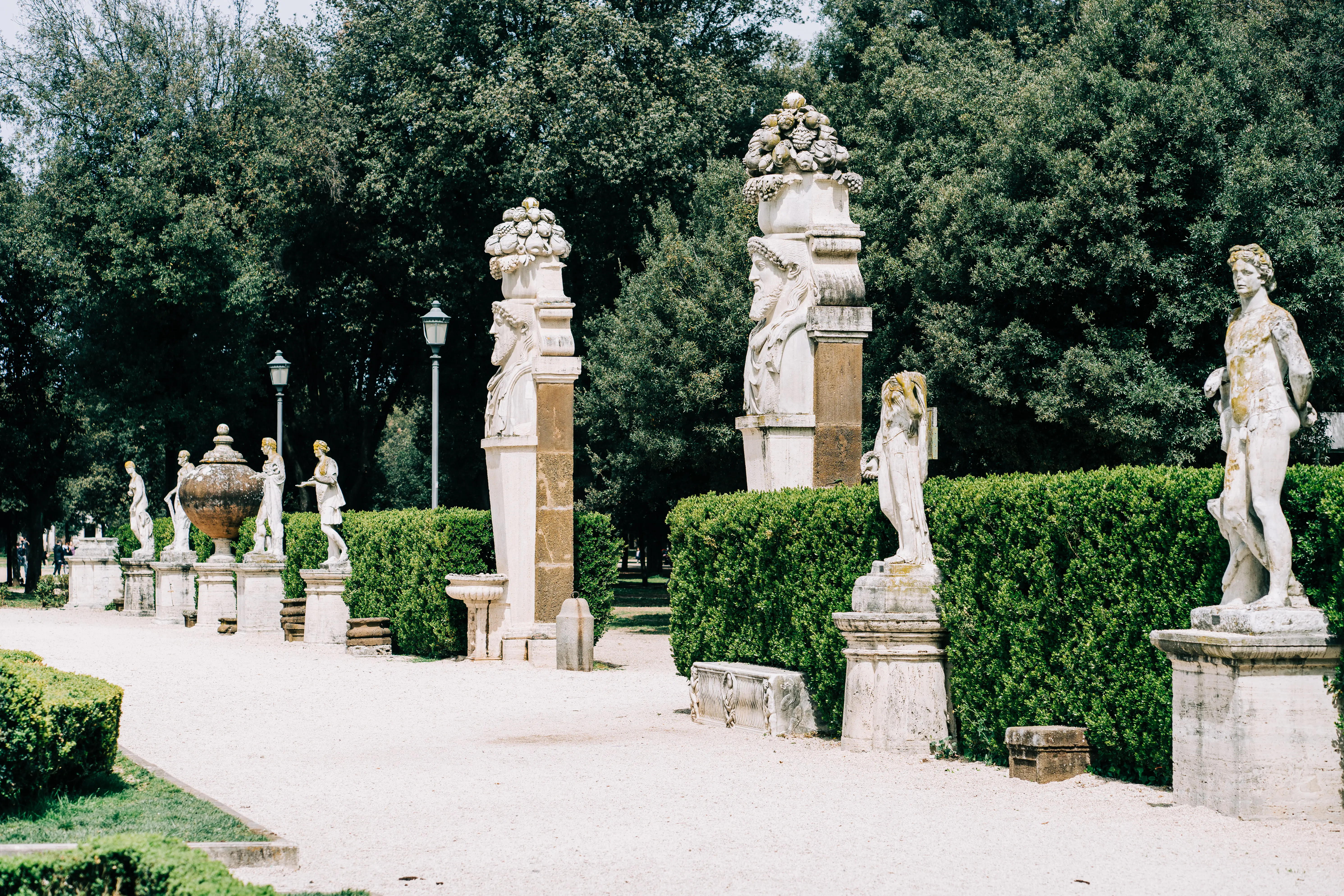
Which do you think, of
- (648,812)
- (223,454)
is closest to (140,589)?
(223,454)

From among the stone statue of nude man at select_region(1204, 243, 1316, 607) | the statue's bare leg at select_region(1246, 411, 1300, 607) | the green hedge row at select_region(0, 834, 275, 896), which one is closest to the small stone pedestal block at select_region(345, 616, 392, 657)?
the stone statue of nude man at select_region(1204, 243, 1316, 607)

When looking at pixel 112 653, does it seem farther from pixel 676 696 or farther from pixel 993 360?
pixel 993 360

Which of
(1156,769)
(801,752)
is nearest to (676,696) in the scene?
(801,752)

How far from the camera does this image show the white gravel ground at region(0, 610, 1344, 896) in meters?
6.60

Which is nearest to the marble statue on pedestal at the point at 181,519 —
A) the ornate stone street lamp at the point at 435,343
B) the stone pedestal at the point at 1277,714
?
the ornate stone street lamp at the point at 435,343

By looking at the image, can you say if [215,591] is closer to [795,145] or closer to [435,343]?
[435,343]

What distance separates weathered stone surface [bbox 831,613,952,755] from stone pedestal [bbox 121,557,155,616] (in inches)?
921

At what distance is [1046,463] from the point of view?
21.9 meters

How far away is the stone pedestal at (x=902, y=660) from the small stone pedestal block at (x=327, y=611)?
43.8 feet

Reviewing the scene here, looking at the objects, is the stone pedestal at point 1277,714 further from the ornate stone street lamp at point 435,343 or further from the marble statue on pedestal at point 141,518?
the marble statue on pedestal at point 141,518

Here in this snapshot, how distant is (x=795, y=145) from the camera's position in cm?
1396

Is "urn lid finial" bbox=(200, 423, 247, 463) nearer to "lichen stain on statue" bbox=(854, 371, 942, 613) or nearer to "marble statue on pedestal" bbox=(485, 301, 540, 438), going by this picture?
"marble statue on pedestal" bbox=(485, 301, 540, 438)

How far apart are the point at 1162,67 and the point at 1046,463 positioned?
6.04m

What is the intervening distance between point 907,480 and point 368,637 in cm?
1238
